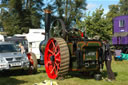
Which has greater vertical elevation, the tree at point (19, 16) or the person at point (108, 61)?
the tree at point (19, 16)

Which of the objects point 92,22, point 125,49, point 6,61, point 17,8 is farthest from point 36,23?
point 6,61

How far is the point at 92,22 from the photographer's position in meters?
27.7

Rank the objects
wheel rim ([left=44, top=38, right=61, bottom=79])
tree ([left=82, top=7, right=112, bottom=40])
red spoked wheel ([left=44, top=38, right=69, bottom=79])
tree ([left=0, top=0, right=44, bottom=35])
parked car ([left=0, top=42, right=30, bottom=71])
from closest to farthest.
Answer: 1. red spoked wheel ([left=44, top=38, right=69, bottom=79])
2. wheel rim ([left=44, top=38, right=61, bottom=79])
3. parked car ([left=0, top=42, right=30, bottom=71])
4. tree ([left=82, top=7, right=112, bottom=40])
5. tree ([left=0, top=0, right=44, bottom=35])

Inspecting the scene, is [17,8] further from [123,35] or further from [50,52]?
[50,52]

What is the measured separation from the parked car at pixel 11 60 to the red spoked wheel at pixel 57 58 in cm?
108

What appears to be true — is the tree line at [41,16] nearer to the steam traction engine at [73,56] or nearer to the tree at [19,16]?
the tree at [19,16]

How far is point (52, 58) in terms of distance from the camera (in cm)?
813

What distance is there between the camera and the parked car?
8559 millimetres

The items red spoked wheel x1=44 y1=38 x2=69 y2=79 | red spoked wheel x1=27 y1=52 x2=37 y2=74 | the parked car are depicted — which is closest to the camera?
red spoked wheel x1=44 y1=38 x2=69 y2=79

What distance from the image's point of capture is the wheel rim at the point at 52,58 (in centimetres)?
790

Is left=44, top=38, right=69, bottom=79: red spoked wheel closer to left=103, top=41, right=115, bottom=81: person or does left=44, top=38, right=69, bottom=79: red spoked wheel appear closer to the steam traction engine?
the steam traction engine

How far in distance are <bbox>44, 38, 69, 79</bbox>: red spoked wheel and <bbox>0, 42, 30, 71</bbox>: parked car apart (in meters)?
1.08

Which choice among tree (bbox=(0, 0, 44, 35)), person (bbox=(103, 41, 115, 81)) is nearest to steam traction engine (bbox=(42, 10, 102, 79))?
person (bbox=(103, 41, 115, 81))

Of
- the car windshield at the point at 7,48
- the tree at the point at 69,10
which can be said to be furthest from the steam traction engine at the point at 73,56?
the tree at the point at 69,10
